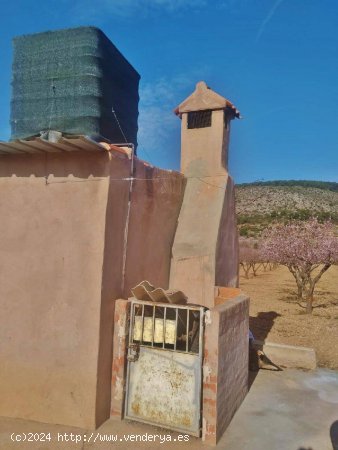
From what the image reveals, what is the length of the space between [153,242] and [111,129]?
9.38ft

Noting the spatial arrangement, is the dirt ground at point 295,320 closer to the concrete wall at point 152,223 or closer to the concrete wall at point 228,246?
the concrete wall at point 228,246

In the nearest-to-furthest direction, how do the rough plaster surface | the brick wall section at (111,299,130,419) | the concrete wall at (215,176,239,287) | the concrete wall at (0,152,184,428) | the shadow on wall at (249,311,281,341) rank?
the concrete wall at (0,152,184,428) → the brick wall section at (111,299,130,419) → the rough plaster surface → the concrete wall at (215,176,239,287) → the shadow on wall at (249,311,281,341)

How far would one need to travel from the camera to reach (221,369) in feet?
20.7

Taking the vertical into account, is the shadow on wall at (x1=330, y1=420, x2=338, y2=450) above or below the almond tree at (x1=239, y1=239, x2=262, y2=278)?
below

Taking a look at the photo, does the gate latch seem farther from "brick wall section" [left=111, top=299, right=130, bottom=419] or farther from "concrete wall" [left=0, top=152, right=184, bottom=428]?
"concrete wall" [left=0, top=152, right=184, bottom=428]

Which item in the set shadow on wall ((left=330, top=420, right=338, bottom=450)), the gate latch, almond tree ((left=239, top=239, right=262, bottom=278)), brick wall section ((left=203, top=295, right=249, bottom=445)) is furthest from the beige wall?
almond tree ((left=239, top=239, right=262, bottom=278))

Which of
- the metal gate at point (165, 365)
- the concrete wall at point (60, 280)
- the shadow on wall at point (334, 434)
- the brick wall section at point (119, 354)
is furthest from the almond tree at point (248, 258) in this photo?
the concrete wall at point (60, 280)

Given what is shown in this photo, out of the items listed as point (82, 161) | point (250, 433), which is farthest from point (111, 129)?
point (250, 433)

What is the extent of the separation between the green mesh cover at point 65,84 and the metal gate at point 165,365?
14.0 feet

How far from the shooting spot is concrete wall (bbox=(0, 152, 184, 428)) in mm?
6473

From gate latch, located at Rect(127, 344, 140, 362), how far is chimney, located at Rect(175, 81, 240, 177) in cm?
494

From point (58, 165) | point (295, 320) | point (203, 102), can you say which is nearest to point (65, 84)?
point (58, 165)

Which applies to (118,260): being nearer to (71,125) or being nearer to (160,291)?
(160,291)

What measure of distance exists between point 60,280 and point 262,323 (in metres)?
10.4
